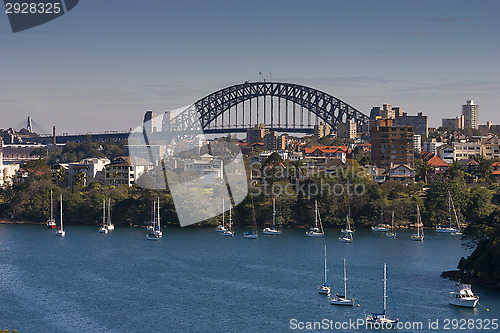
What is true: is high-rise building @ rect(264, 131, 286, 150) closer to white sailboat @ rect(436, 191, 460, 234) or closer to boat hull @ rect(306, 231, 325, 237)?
white sailboat @ rect(436, 191, 460, 234)

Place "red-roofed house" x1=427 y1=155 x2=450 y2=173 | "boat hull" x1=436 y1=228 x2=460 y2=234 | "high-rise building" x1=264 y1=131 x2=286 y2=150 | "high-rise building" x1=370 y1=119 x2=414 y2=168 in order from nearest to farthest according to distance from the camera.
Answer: "boat hull" x1=436 y1=228 x2=460 y2=234, "red-roofed house" x1=427 y1=155 x2=450 y2=173, "high-rise building" x1=370 y1=119 x2=414 y2=168, "high-rise building" x1=264 y1=131 x2=286 y2=150

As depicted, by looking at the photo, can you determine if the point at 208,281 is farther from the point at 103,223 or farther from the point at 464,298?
the point at 103,223

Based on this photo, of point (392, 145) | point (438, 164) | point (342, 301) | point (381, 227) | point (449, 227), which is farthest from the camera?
point (438, 164)

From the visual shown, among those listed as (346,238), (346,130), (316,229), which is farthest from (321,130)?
(346,238)

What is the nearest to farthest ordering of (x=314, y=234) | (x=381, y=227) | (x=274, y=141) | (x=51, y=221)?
(x=314, y=234), (x=381, y=227), (x=51, y=221), (x=274, y=141)

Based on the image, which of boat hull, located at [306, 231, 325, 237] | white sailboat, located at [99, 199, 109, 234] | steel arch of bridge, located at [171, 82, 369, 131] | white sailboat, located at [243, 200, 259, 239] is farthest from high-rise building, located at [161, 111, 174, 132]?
boat hull, located at [306, 231, 325, 237]

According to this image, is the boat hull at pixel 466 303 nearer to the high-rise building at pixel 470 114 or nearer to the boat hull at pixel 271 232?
the boat hull at pixel 271 232

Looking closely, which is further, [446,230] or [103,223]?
[103,223]
